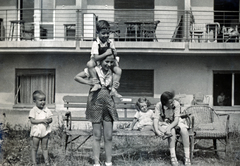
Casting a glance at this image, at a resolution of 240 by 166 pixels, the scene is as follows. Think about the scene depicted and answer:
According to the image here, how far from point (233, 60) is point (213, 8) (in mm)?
2183

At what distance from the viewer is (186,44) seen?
1019 centimetres

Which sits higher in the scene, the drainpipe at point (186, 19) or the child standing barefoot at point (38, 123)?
the drainpipe at point (186, 19)

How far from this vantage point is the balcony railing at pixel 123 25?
10584mm

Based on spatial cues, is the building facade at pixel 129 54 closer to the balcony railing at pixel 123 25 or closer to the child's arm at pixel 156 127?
the balcony railing at pixel 123 25

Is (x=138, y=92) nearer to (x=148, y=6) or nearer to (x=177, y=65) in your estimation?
(x=177, y=65)

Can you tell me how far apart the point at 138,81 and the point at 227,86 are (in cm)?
333

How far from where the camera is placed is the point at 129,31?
11117mm

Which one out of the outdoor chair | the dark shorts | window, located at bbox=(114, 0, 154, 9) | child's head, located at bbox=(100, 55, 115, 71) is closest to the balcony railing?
window, located at bbox=(114, 0, 154, 9)

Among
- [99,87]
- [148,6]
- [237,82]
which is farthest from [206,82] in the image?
[99,87]

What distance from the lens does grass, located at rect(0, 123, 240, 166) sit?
5501 mm

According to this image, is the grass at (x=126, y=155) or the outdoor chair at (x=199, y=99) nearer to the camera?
the grass at (x=126, y=155)

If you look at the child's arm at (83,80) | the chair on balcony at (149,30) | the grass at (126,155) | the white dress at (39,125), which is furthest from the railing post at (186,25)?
the white dress at (39,125)

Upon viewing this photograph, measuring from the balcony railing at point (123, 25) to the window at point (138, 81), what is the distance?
4.08 feet

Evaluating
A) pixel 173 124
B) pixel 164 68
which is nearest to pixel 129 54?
pixel 164 68
